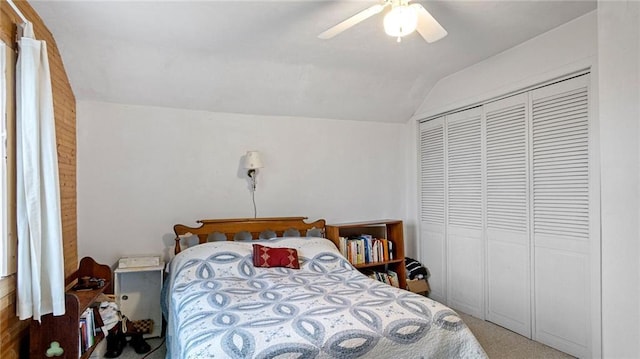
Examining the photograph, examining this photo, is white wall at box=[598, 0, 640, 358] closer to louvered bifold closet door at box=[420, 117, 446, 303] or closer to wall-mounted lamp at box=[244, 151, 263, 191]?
louvered bifold closet door at box=[420, 117, 446, 303]

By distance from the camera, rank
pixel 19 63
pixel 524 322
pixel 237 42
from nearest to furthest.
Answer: pixel 19 63 < pixel 237 42 < pixel 524 322

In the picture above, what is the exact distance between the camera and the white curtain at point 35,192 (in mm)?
1966

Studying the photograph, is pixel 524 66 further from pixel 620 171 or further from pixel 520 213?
pixel 620 171

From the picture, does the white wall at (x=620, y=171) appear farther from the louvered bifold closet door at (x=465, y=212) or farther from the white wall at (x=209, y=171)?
the white wall at (x=209, y=171)

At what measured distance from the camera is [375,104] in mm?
4086

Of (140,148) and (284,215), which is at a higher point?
(140,148)

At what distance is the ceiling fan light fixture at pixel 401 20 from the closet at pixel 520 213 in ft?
5.28

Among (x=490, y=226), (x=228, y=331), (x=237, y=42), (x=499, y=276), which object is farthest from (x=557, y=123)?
(x=228, y=331)

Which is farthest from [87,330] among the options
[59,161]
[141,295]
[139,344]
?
[59,161]

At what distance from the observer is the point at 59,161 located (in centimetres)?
275

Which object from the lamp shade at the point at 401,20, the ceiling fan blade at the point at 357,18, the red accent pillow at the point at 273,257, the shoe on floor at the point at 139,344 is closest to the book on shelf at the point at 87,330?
the shoe on floor at the point at 139,344

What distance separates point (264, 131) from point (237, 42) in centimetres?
113

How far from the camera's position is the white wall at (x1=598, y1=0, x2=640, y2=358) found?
151 cm

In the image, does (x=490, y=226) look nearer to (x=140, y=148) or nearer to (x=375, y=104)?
(x=375, y=104)
